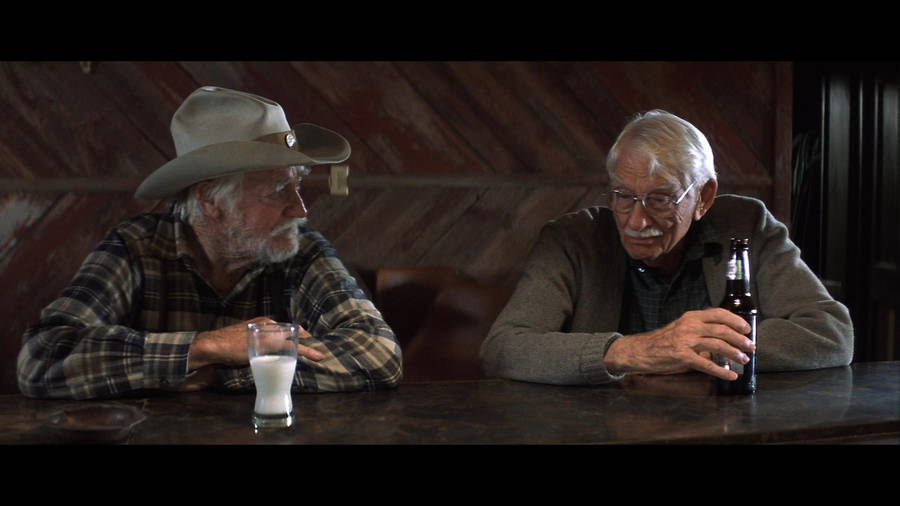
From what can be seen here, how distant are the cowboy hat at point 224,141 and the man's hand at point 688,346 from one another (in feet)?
3.14

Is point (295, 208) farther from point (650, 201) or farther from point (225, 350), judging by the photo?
point (650, 201)

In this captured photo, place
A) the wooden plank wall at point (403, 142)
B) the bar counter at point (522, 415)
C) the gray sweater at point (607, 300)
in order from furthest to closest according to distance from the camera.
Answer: the wooden plank wall at point (403, 142)
the gray sweater at point (607, 300)
the bar counter at point (522, 415)

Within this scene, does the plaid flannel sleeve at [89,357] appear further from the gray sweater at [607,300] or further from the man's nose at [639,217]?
the man's nose at [639,217]

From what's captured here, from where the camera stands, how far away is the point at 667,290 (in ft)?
8.55

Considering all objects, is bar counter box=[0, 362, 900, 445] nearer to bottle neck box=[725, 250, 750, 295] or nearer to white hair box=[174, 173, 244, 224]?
bottle neck box=[725, 250, 750, 295]


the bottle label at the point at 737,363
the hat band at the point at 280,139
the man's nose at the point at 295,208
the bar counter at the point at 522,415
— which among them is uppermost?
the hat band at the point at 280,139

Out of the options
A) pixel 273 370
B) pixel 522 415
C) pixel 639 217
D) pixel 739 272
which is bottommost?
pixel 522 415

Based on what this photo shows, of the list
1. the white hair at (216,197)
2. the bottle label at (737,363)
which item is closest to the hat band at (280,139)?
the white hair at (216,197)

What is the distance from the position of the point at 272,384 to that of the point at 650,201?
121 centimetres

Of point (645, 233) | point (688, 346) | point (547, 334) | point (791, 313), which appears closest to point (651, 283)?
point (645, 233)

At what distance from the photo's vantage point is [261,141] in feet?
8.05

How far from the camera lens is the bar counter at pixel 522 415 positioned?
1564mm

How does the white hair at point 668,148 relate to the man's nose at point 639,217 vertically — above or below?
above
